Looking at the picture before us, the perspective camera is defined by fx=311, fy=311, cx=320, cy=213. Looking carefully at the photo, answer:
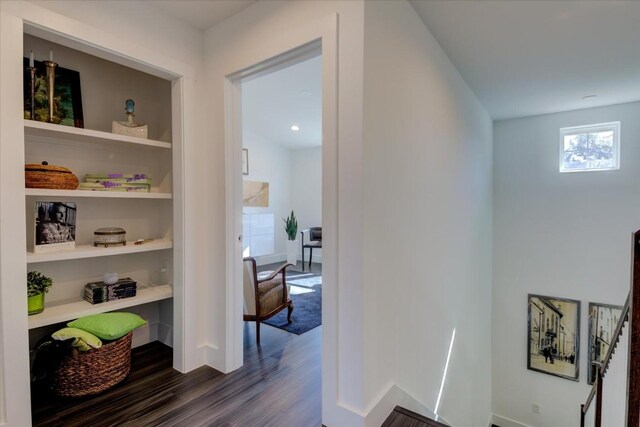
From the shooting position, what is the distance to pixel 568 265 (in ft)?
13.4

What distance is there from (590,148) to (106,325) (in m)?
5.40

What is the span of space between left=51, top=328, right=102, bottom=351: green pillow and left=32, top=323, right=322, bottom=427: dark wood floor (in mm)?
326

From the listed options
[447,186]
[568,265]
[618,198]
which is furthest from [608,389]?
[447,186]

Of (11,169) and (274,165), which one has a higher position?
(274,165)

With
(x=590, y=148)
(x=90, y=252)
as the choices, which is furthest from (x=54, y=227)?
(x=590, y=148)

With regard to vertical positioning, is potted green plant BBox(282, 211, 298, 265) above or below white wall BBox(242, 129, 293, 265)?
below

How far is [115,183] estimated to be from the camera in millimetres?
2109

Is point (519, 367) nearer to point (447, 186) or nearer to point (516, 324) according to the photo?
point (516, 324)

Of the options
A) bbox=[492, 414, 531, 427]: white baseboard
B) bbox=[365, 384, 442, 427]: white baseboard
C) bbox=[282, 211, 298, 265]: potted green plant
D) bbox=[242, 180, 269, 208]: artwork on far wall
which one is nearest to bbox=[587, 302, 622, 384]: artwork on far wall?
bbox=[492, 414, 531, 427]: white baseboard

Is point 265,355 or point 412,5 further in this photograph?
point 265,355

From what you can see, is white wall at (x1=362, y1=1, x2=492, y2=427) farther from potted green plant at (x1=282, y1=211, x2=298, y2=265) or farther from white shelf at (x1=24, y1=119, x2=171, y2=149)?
potted green plant at (x1=282, y1=211, x2=298, y2=265)

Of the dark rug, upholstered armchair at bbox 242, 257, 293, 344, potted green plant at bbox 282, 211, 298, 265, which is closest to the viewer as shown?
upholstered armchair at bbox 242, 257, 293, 344

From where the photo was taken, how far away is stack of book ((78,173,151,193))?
2.04 metres

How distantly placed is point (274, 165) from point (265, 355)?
479 cm
